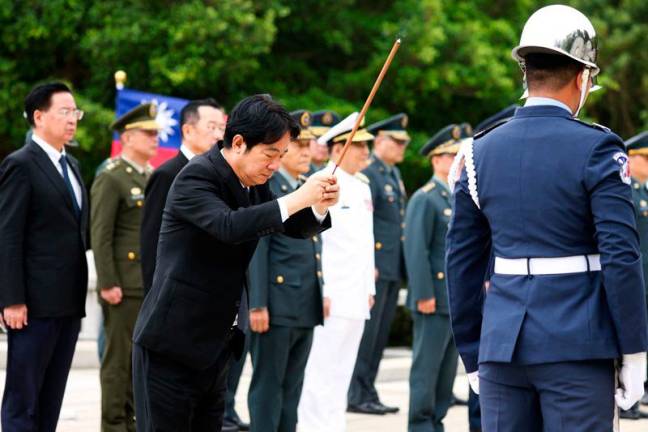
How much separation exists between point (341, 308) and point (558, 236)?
432 cm

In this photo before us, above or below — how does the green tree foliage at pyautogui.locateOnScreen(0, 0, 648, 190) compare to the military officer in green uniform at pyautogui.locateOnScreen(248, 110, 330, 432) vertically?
above

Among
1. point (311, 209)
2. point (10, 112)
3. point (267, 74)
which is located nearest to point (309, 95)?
point (267, 74)

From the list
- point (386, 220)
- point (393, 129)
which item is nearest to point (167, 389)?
point (386, 220)

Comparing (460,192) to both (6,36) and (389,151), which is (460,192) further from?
(6,36)

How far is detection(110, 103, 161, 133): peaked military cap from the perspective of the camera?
8375mm

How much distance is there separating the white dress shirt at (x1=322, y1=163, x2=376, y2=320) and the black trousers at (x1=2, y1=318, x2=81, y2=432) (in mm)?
2222

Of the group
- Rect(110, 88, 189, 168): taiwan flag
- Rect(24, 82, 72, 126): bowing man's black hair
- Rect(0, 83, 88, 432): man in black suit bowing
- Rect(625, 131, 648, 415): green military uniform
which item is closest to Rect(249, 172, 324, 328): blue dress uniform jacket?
Rect(0, 83, 88, 432): man in black suit bowing

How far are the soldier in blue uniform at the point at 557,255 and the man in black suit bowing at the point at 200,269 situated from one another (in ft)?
2.60

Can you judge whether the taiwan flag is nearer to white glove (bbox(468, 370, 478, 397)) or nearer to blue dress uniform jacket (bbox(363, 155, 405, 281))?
blue dress uniform jacket (bbox(363, 155, 405, 281))

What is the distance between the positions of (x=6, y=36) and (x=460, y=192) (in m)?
13.8

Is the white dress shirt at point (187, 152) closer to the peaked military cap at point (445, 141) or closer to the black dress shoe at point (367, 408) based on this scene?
the peaked military cap at point (445, 141)

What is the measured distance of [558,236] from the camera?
13.4 ft

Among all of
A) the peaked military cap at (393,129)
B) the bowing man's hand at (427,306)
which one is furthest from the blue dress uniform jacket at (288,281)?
the peaked military cap at (393,129)

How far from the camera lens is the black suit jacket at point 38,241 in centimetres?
649
